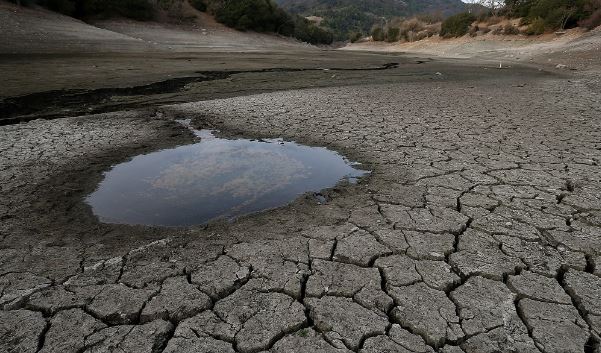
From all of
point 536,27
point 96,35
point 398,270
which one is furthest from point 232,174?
point 536,27

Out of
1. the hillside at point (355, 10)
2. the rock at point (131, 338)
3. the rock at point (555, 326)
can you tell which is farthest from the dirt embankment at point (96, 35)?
the hillside at point (355, 10)

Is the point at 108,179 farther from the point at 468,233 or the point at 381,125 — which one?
the point at 381,125

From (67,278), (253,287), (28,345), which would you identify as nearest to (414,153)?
(253,287)

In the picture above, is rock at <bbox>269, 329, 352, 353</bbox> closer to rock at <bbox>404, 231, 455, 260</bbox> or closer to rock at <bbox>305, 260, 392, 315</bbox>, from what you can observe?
rock at <bbox>305, 260, 392, 315</bbox>

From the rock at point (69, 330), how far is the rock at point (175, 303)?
24 cm

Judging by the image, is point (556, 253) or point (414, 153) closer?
point (556, 253)

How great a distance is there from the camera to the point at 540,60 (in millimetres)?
19609

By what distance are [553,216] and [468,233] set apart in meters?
0.79

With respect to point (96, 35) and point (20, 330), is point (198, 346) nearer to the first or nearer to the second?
point (20, 330)

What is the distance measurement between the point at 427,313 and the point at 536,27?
30456 millimetres

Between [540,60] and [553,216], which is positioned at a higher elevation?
[540,60]

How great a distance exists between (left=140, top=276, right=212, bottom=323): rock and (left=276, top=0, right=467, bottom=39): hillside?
2072 inches

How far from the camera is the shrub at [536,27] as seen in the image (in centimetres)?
2589

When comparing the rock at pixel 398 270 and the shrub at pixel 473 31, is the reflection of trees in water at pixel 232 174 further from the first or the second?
the shrub at pixel 473 31
